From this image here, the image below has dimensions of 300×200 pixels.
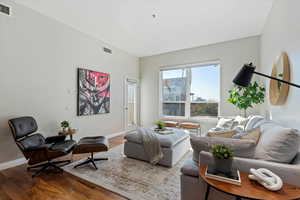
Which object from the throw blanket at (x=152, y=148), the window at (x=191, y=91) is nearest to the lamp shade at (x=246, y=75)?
the throw blanket at (x=152, y=148)

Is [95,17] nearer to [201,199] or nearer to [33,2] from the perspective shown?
[33,2]

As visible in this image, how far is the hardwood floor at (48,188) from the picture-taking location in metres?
1.85

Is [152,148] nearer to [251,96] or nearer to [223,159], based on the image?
[223,159]

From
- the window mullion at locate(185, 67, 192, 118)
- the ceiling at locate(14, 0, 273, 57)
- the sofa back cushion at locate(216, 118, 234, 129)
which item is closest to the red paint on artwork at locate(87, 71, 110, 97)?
the ceiling at locate(14, 0, 273, 57)

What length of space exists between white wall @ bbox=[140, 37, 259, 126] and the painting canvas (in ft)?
6.16

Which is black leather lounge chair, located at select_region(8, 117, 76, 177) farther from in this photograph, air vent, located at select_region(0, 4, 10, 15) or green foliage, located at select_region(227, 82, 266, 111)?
green foliage, located at select_region(227, 82, 266, 111)

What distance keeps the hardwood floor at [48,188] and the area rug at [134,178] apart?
0.11 m

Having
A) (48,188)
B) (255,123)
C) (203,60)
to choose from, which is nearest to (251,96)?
(255,123)

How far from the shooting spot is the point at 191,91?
518cm

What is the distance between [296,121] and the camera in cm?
166

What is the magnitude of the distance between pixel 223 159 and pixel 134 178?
1.60 m

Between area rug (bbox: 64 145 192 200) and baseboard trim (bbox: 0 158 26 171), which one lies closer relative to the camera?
area rug (bbox: 64 145 192 200)

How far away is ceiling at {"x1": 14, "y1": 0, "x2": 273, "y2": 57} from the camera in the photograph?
2.73 metres

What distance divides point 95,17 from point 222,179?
145 inches
